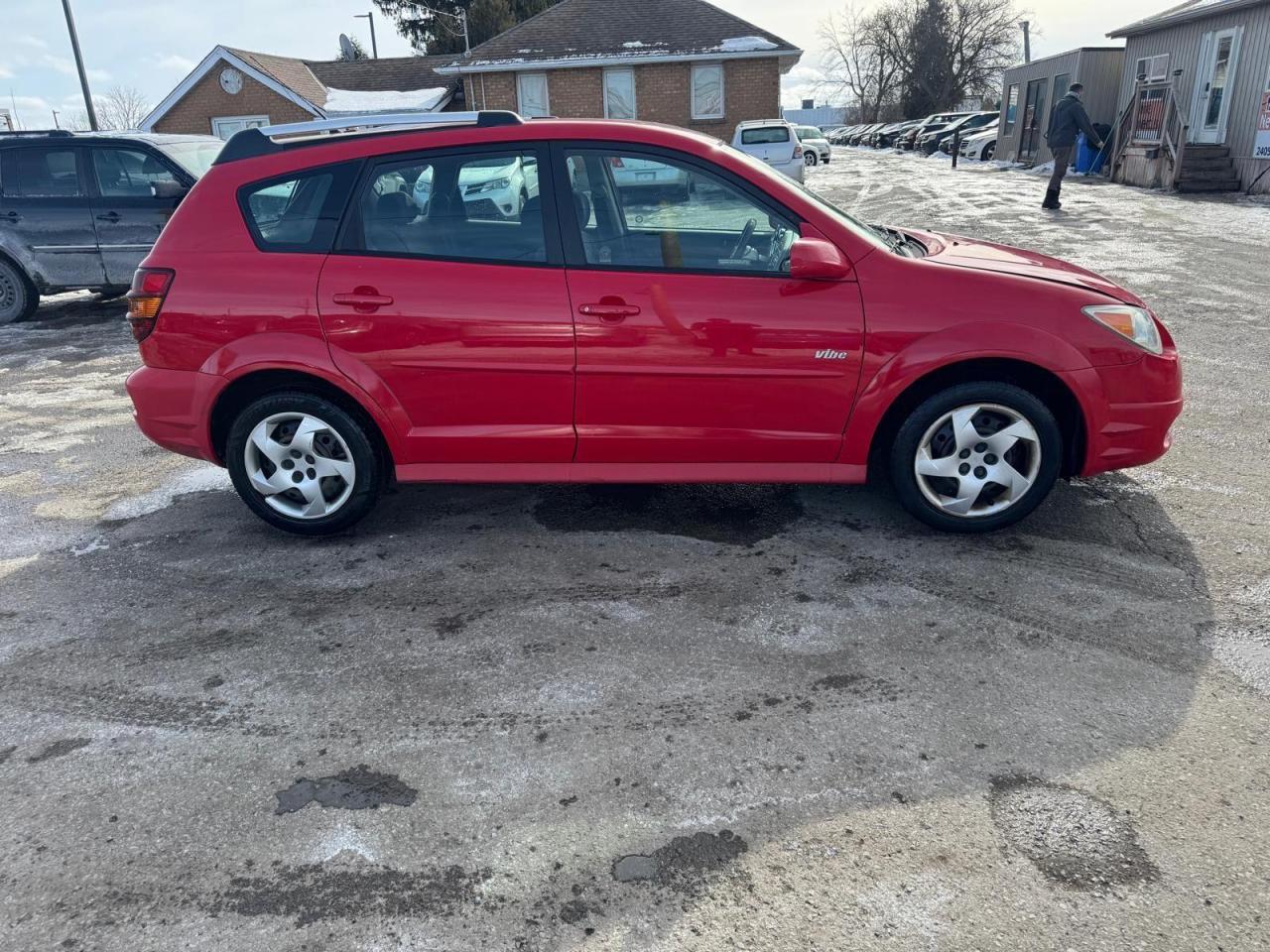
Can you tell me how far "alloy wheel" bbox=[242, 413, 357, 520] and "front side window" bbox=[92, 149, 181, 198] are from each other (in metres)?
6.76

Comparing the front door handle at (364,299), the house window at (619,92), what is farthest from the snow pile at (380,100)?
the front door handle at (364,299)

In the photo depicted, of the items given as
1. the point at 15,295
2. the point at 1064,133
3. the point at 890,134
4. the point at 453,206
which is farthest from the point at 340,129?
the point at 890,134

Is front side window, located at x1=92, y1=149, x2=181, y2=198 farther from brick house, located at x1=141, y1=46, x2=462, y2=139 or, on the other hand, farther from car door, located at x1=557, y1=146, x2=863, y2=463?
brick house, located at x1=141, y1=46, x2=462, y2=139

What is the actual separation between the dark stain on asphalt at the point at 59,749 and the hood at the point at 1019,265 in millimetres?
3689

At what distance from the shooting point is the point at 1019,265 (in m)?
4.06

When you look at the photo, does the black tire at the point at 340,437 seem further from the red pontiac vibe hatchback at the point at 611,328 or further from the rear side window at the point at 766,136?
the rear side window at the point at 766,136

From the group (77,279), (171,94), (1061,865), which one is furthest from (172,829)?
(171,94)

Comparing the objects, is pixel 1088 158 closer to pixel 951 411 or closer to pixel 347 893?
pixel 951 411

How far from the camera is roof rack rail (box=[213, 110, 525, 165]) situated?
398cm

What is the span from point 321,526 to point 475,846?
7.35 feet

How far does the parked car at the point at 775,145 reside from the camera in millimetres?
21031

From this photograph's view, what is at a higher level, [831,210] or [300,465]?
[831,210]

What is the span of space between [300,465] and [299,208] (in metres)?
1.14

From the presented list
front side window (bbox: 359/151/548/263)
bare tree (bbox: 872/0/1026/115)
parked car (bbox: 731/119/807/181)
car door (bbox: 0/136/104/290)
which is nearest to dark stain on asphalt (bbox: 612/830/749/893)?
front side window (bbox: 359/151/548/263)
